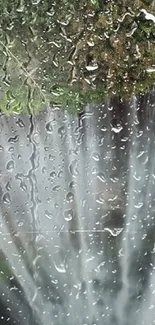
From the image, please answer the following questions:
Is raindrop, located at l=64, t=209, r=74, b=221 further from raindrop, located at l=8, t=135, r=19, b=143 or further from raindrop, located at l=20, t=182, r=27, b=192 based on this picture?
raindrop, located at l=8, t=135, r=19, b=143

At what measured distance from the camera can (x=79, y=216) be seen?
4.10ft

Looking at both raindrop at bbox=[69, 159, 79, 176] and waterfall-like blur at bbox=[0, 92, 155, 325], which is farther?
raindrop at bbox=[69, 159, 79, 176]

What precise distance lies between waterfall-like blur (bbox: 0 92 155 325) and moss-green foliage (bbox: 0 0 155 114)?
5 cm

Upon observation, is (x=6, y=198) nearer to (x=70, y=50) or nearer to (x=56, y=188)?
(x=56, y=188)

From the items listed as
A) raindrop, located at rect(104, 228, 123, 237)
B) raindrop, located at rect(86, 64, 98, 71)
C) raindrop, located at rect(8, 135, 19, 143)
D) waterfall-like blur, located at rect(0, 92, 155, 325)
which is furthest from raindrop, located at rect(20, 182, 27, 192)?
raindrop, located at rect(86, 64, 98, 71)

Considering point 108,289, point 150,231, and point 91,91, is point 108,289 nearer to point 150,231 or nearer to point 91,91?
point 150,231

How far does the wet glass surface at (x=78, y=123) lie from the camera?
4.10 feet

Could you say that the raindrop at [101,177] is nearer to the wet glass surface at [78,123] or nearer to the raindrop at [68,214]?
the wet glass surface at [78,123]

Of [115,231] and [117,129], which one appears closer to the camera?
[115,231]

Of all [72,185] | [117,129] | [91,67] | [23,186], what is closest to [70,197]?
[72,185]

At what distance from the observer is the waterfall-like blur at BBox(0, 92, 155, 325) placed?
1096 millimetres

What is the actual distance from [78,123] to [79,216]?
0.27 metres

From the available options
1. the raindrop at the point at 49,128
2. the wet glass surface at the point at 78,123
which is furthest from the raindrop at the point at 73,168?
the raindrop at the point at 49,128

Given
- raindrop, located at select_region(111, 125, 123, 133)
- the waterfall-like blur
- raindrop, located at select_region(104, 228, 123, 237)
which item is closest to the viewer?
the waterfall-like blur
